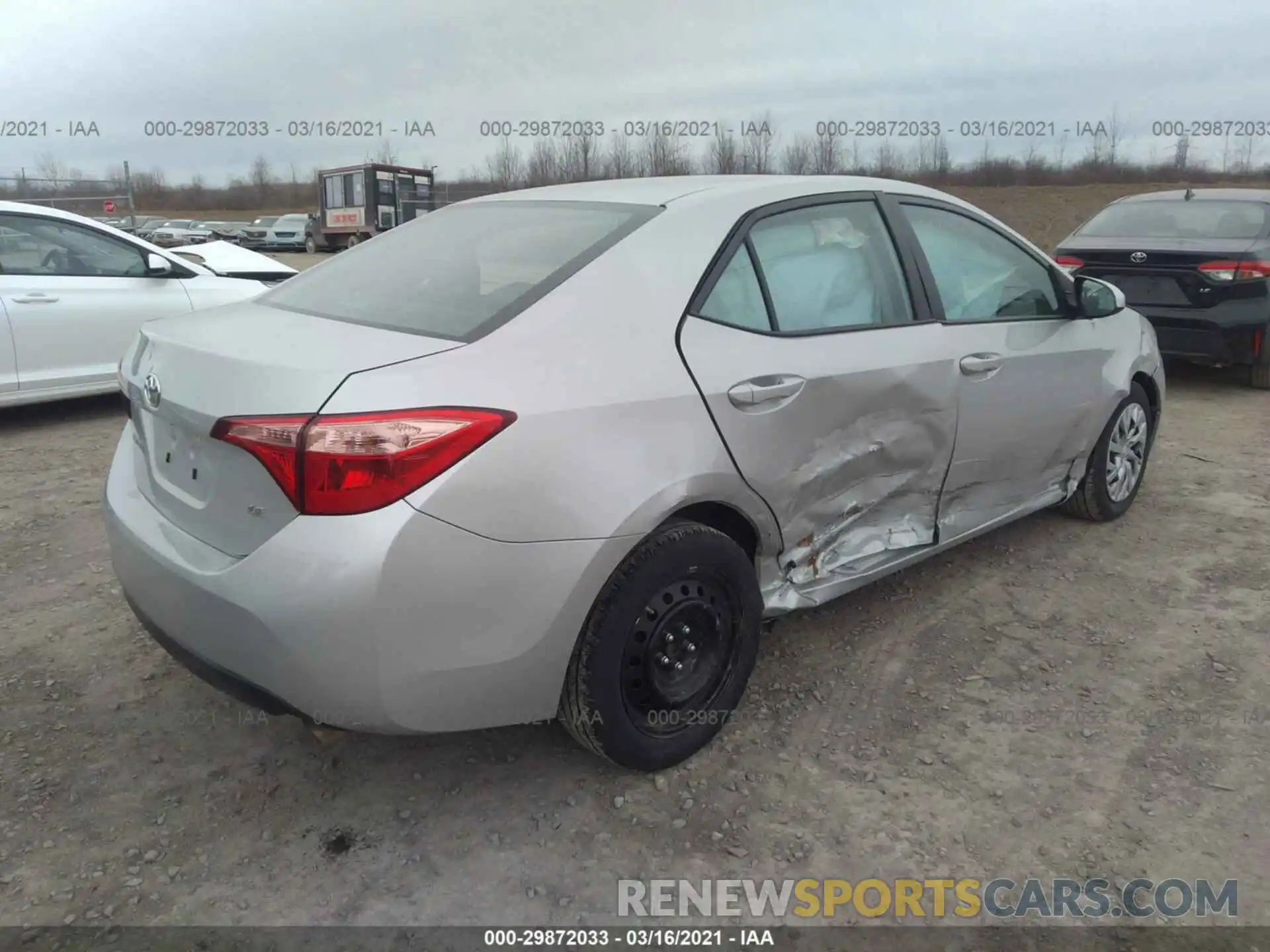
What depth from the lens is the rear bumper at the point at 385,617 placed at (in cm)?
196

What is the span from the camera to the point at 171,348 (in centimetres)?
241

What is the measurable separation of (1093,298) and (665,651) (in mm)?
2498

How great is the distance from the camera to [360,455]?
6.39 feet

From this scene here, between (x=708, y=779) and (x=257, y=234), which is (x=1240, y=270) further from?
(x=257, y=234)

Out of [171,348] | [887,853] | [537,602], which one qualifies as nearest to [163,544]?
[171,348]

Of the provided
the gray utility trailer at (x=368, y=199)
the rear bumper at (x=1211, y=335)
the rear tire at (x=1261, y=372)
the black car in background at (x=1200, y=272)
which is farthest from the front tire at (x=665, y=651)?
the gray utility trailer at (x=368, y=199)

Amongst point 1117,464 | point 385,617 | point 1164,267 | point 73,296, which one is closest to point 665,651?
point 385,617

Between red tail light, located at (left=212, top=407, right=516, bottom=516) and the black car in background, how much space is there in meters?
6.23

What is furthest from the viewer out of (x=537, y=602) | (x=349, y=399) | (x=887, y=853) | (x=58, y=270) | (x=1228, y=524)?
(x=58, y=270)

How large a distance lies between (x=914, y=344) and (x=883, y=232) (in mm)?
419

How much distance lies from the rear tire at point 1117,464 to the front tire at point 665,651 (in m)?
2.34

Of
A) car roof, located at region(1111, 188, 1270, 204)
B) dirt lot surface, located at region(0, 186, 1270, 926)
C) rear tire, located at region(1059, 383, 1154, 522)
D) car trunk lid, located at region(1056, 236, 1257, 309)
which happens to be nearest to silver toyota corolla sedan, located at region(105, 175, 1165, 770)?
dirt lot surface, located at region(0, 186, 1270, 926)

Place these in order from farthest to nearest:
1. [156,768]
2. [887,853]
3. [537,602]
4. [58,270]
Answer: [58,270] → [156,768] → [887,853] → [537,602]

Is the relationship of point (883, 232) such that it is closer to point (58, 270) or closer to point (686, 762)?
point (686, 762)
